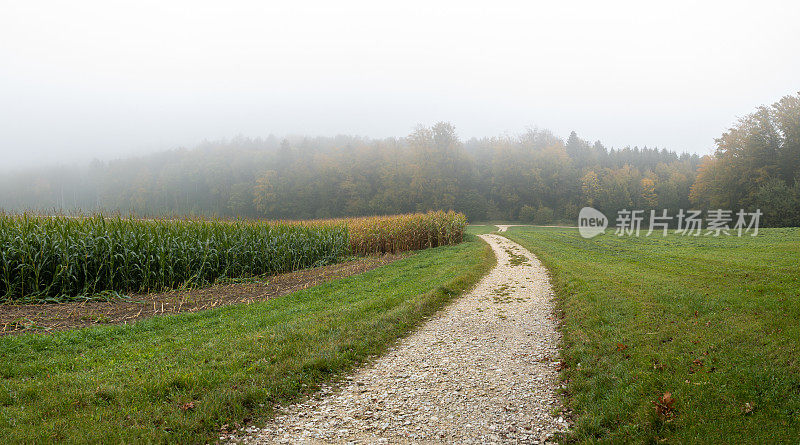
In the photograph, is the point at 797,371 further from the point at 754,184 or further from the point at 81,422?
the point at 754,184

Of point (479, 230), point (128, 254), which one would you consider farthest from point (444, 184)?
point (128, 254)

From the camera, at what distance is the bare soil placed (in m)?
6.63

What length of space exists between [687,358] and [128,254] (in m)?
11.4

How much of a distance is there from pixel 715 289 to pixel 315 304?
28.7ft

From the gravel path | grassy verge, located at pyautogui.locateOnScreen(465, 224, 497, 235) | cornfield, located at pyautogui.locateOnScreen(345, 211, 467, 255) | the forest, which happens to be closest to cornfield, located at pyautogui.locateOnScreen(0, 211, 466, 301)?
cornfield, located at pyautogui.locateOnScreen(345, 211, 467, 255)

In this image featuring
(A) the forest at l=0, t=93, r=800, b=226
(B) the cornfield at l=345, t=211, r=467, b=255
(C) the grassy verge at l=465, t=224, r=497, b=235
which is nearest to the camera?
(B) the cornfield at l=345, t=211, r=467, b=255

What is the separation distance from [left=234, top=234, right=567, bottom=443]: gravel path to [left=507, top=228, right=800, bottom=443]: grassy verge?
41cm

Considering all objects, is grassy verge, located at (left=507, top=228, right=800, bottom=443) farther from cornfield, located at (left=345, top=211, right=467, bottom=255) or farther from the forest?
the forest

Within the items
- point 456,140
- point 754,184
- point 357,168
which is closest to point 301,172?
point 357,168

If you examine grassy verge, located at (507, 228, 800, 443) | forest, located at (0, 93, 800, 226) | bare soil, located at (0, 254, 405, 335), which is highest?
forest, located at (0, 93, 800, 226)

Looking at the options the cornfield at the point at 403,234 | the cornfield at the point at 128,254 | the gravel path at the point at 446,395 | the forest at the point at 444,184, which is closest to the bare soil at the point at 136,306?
the cornfield at the point at 128,254

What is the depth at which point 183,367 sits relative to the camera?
15.9 feet

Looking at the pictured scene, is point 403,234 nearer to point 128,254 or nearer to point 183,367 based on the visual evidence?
point 128,254

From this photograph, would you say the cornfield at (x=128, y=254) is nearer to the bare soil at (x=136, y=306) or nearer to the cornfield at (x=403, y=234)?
the bare soil at (x=136, y=306)
